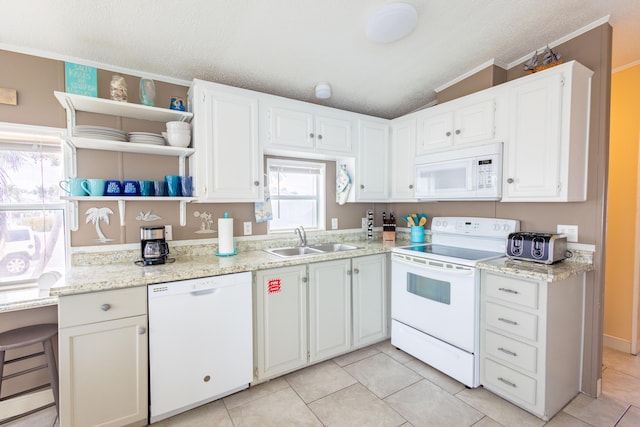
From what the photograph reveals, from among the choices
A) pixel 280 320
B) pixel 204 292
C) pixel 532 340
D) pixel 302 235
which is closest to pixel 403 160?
pixel 302 235

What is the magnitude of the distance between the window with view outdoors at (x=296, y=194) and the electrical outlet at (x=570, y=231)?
203 cm

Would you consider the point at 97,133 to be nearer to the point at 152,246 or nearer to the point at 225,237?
the point at 152,246

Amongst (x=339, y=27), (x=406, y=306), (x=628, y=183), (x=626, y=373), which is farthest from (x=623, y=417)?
(x=339, y=27)

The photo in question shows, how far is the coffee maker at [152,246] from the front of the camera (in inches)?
78.8

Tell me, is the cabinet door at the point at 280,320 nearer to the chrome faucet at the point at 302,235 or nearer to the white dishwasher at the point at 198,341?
the white dishwasher at the point at 198,341

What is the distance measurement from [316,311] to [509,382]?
1399 millimetres

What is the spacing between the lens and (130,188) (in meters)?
2.01

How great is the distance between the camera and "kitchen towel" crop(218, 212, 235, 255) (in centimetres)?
229

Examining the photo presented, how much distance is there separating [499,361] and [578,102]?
71.0 inches

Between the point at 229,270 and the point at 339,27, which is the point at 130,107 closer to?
the point at 229,270

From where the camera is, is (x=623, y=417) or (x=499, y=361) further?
(x=499, y=361)

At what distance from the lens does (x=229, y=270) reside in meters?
1.92

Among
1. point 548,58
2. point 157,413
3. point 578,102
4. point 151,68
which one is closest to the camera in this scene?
point 157,413

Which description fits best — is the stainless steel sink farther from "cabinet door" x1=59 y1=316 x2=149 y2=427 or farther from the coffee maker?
"cabinet door" x1=59 y1=316 x2=149 y2=427
